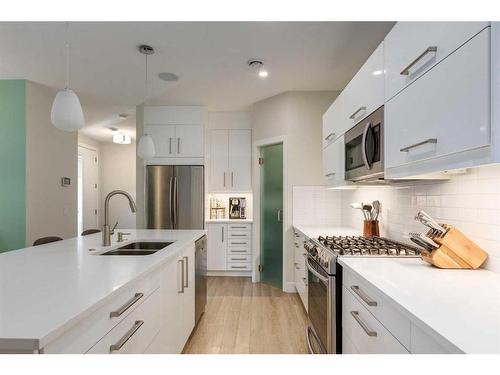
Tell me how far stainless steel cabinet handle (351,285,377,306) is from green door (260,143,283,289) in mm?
2469

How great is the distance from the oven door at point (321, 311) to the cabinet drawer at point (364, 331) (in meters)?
0.09

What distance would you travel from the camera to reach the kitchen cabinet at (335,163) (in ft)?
7.84

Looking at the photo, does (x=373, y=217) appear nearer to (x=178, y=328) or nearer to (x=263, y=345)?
(x=263, y=345)

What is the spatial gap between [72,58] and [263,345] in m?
3.19

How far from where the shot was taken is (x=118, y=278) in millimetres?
1171

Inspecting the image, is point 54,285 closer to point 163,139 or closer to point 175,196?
point 175,196

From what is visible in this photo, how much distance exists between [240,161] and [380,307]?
3.73 meters

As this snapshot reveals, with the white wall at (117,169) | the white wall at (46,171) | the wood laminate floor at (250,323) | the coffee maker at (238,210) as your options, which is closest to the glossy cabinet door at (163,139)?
the white wall at (46,171)

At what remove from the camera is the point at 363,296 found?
4.04 ft

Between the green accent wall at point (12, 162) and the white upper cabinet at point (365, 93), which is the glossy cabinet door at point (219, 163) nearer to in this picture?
the green accent wall at point (12, 162)

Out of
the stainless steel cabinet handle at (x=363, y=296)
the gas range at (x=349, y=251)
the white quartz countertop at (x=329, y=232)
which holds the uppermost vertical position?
the gas range at (x=349, y=251)

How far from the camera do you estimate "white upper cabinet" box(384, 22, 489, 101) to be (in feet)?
3.13

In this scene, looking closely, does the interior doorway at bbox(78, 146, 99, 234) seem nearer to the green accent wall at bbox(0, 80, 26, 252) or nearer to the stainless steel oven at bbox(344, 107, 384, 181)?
the green accent wall at bbox(0, 80, 26, 252)

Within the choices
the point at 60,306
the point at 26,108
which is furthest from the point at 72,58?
the point at 60,306
